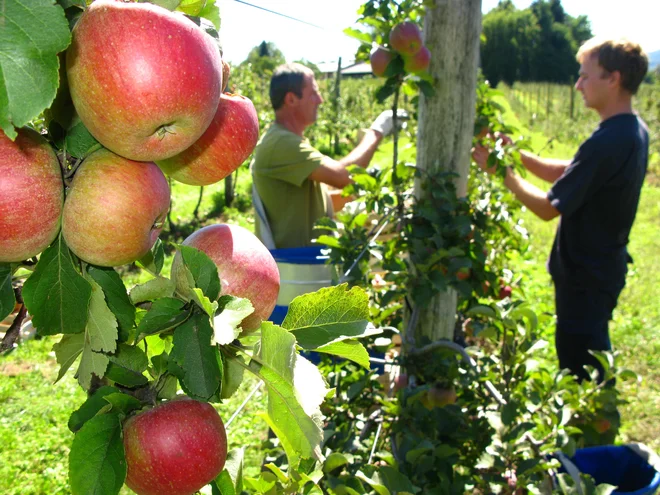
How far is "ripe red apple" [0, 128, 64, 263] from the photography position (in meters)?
0.45

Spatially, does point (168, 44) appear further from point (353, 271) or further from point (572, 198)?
point (572, 198)

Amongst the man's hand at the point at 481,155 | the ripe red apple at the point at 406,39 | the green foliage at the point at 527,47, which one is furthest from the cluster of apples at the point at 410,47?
the green foliage at the point at 527,47

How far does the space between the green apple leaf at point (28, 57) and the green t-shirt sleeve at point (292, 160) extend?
245 centimetres

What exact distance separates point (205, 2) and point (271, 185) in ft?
7.59

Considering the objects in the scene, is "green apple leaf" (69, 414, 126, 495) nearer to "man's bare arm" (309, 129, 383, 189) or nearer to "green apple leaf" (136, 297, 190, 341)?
"green apple leaf" (136, 297, 190, 341)

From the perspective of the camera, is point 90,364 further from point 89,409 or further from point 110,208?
point 110,208

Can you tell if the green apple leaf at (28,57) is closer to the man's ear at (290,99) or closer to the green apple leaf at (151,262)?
the green apple leaf at (151,262)

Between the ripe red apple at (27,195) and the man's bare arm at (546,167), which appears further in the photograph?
the man's bare arm at (546,167)

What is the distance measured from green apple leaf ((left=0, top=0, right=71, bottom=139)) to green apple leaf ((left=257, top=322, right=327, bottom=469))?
0.24m

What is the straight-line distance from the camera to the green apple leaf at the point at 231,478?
714 mm

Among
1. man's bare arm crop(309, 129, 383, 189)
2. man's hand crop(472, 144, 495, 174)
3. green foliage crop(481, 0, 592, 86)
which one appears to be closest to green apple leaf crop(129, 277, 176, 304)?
man's bare arm crop(309, 129, 383, 189)

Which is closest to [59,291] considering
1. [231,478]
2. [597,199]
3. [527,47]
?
[231,478]

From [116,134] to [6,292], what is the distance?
201 mm

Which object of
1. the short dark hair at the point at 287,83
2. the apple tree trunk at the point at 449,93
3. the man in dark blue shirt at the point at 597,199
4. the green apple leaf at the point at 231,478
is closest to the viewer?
the green apple leaf at the point at 231,478
